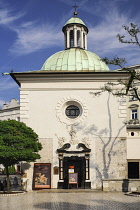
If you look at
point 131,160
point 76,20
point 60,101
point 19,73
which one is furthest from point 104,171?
point 76,20

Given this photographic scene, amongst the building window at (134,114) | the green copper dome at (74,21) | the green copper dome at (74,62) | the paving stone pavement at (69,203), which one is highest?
the green copper dome at (74,21)

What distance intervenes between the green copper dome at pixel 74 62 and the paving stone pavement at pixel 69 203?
1082cm

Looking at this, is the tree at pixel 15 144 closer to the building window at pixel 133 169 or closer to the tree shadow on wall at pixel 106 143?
the tree shadow on wall at pixel 106 143

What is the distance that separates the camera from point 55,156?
22.5 metres

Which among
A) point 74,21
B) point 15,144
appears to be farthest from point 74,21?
point 15,144

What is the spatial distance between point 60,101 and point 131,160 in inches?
292

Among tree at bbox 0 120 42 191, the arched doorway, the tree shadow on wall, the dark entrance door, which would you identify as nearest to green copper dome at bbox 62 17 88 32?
the tree shadow on wall

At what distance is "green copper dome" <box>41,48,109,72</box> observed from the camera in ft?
81.4

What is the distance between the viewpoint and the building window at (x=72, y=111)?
2350 cm

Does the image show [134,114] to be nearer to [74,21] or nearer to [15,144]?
[74,21]

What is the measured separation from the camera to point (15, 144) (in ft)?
63.8

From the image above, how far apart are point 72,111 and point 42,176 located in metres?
5.50

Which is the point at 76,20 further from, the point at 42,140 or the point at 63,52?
the point at 42,140

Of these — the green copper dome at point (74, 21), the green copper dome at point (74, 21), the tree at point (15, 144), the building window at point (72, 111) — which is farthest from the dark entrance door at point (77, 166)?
the green copper dome at point (74, 21)
